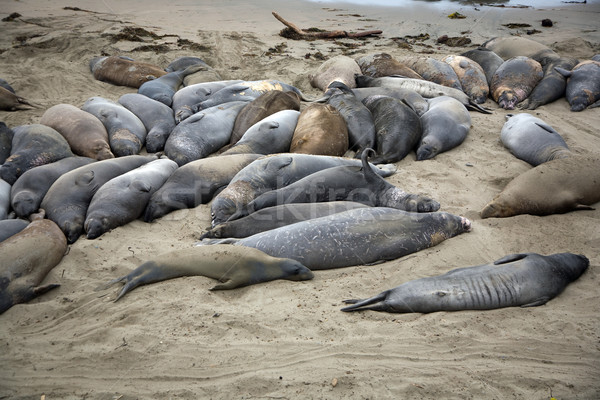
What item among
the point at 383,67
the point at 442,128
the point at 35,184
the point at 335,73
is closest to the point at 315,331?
the point at 35,184

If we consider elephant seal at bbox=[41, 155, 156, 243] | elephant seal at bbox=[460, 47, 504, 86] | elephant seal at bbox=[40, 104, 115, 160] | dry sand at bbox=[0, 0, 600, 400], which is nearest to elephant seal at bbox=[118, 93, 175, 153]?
elephant seal at bbox=[40, 104, 115, 160]

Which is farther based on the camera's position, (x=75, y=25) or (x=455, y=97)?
(x=75, y=25)

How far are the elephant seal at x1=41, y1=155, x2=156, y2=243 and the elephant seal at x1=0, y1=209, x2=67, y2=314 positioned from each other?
227 mm

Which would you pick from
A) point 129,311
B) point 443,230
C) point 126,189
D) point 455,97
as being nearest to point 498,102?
point 455,97

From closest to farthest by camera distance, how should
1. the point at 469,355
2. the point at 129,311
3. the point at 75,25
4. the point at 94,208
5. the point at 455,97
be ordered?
the point at 469,355 → the point at 129,311 → the point at 94,208 → the point at 455,97 → the point at 75,25

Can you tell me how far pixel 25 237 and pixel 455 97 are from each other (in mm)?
6534

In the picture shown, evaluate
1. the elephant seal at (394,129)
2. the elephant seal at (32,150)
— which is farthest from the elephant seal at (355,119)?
the elephant seal at (32,150)

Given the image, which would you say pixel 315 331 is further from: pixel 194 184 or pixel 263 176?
pixel 194 184

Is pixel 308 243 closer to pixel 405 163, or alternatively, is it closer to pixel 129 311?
pixel 129 311

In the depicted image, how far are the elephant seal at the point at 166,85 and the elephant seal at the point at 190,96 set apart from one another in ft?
0.45

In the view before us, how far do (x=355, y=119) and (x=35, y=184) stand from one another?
4066 mm

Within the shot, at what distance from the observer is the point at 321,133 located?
247 inches

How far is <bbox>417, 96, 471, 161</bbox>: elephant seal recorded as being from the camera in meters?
6.47

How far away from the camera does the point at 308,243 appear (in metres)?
4.29
